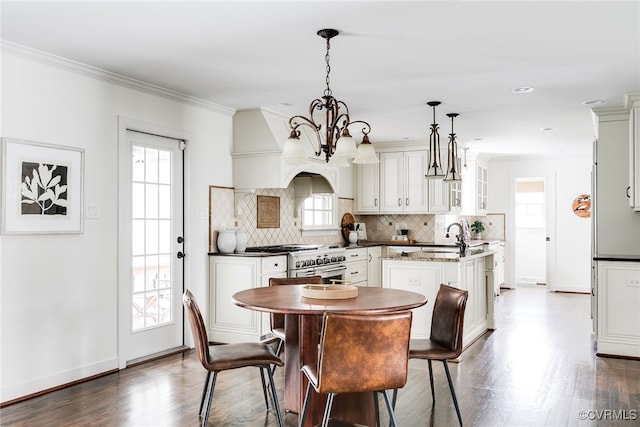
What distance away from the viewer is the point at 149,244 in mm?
4691

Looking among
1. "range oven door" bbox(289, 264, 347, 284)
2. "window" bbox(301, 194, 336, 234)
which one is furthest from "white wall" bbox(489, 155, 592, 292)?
"range oven door" bbox(289, 264, 347, 284)

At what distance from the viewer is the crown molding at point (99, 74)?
3.57m

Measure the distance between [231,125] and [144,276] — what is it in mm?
1877

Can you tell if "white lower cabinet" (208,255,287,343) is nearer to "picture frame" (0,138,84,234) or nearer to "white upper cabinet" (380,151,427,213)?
"picture frame" (0,138,84,234)

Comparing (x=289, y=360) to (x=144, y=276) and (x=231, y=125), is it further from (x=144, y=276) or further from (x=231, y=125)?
(x=231, y=125)

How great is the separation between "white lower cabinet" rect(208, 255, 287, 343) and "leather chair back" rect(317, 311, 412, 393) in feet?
8.73

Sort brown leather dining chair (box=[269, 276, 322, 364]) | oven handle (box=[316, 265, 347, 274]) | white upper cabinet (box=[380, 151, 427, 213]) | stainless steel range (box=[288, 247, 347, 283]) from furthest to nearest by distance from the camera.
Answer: white upper cabinet (box=[380, 151, 427, 213]) → oven handle (box=[316, 265, 347, 274]) → stainless steel range (box=[288, 247, 347, 283]) → brown leather dining chair (box=[269, 276, 322, 364])

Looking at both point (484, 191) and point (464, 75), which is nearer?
point (464, 75)

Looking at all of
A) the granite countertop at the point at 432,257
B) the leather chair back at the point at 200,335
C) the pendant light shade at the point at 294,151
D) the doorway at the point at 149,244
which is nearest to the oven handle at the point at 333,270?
the granite countertop at the point at 432,257

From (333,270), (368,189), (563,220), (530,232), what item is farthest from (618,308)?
→ (530,232)

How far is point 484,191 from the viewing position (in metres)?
9.49

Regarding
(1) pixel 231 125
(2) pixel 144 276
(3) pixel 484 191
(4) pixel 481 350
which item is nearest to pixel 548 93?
(4) pixel 481 350

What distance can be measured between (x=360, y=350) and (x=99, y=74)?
10.1 ft

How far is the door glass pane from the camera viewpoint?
180 inches
